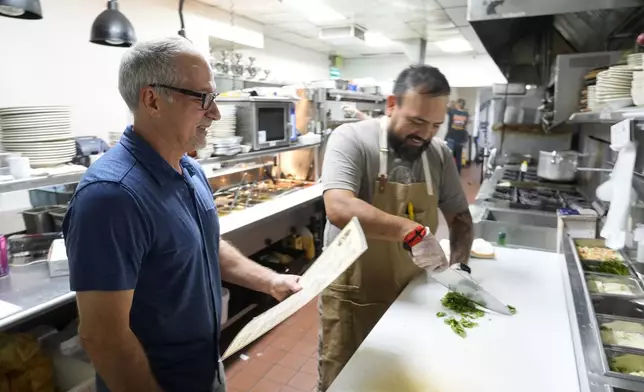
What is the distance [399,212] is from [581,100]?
1945 millimetres

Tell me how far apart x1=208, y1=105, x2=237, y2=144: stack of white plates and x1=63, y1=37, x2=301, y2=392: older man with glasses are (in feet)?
7.53

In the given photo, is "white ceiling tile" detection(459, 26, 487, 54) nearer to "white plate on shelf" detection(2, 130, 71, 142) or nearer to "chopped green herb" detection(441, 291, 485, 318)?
"chopped green herb" detection(441, 291, 485, 318)

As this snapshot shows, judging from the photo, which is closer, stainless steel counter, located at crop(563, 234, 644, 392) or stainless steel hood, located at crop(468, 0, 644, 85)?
stainless steel counter, located at crop(563, 234, 644, 392)

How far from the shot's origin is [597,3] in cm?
155

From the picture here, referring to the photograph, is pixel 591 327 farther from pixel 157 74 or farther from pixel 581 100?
pixel 581 100

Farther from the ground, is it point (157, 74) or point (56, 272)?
point (157, 74)

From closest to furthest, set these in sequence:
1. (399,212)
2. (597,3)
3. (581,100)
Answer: (597,3) → (399,212) → (581,100)

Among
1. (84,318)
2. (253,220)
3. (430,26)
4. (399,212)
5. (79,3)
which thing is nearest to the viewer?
(84,318)

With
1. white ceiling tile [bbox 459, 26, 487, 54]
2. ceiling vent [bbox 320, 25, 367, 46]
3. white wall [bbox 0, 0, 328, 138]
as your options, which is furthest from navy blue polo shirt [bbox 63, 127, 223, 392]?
ceiling vent [bbox 320, 25, 367, 46]

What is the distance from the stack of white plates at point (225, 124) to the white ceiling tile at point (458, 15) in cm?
318

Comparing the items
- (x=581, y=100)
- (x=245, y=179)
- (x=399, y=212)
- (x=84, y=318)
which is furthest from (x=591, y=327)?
(x=245, y=179)

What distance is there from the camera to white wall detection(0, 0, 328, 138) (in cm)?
360

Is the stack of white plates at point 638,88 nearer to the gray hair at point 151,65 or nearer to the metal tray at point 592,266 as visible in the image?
the metal tray at point 592,266

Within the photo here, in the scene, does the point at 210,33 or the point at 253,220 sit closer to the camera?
the point at 253,220
